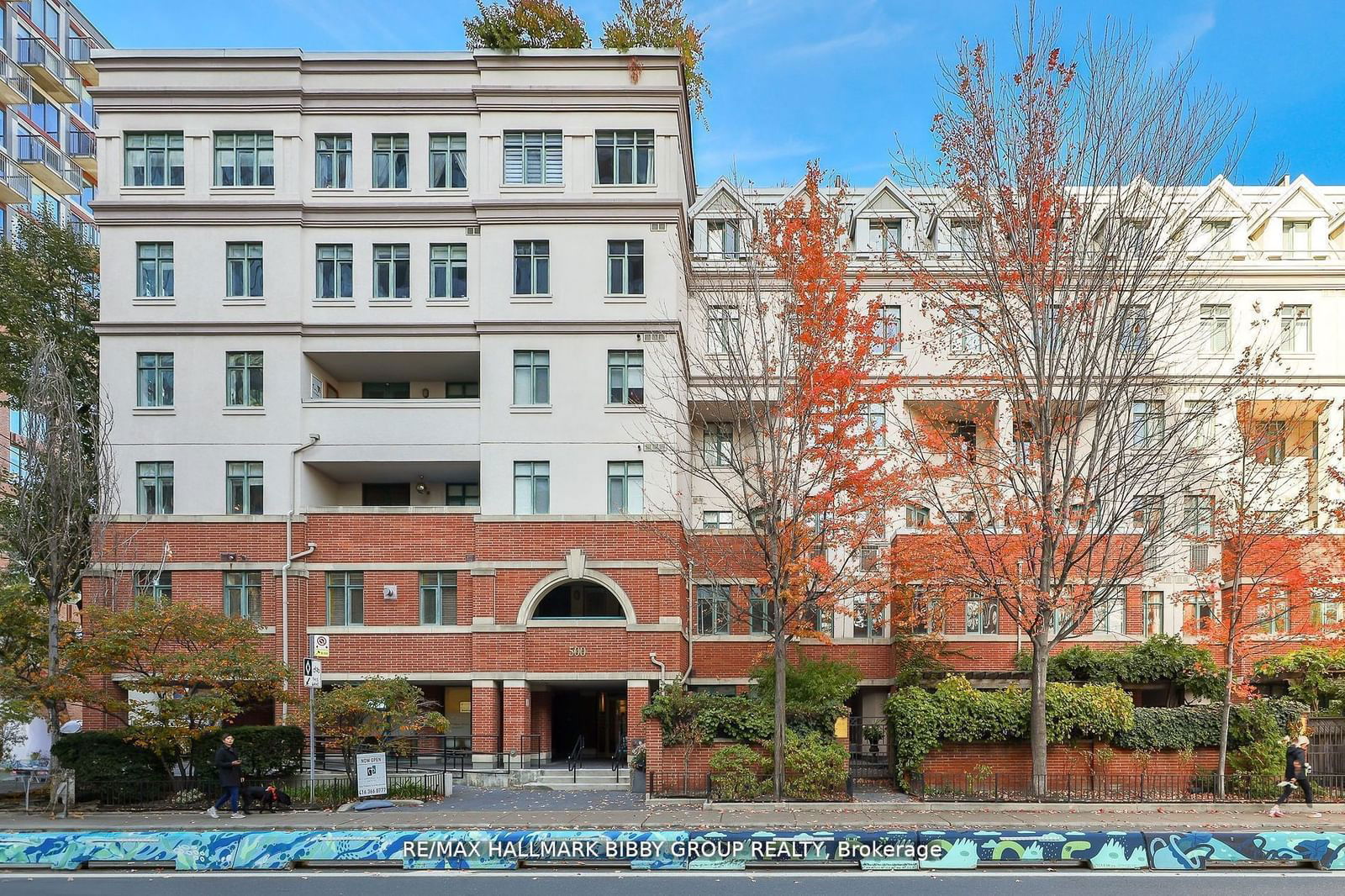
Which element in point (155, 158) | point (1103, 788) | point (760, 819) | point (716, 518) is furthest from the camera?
point (716, 518)

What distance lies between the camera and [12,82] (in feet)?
156

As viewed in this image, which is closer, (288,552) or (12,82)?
(288,552)

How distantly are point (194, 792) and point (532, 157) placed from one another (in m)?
20.6

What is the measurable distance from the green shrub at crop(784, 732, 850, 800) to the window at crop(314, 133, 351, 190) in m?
22.6

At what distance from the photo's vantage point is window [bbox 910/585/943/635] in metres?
26.9

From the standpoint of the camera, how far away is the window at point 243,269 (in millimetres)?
31938

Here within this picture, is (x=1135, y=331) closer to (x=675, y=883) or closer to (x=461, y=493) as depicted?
(x=675, y=883)

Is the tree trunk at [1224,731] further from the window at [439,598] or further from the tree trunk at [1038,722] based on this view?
the window at [439,598]

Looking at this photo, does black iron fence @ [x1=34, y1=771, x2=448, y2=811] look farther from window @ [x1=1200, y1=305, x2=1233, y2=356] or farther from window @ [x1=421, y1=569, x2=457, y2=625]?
window @ [x1=1200, y1=305, x2=1233, y2=356]

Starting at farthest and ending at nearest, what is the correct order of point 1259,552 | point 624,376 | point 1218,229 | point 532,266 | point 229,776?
point 1218,229
point 532,266
point 624,376
point 1259,552
point 229,776

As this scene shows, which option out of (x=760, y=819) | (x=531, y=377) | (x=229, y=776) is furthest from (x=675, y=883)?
(x=531, y=377)

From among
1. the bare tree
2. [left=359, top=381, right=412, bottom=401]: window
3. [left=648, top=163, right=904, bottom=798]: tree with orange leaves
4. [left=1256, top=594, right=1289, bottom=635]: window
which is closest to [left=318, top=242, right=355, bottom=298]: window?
[left=359, top=381, right=412, bottom=401]: window

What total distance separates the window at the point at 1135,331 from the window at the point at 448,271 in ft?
64.0

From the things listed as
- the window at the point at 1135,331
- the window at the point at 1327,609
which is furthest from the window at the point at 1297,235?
the window at the point at 1135,331
